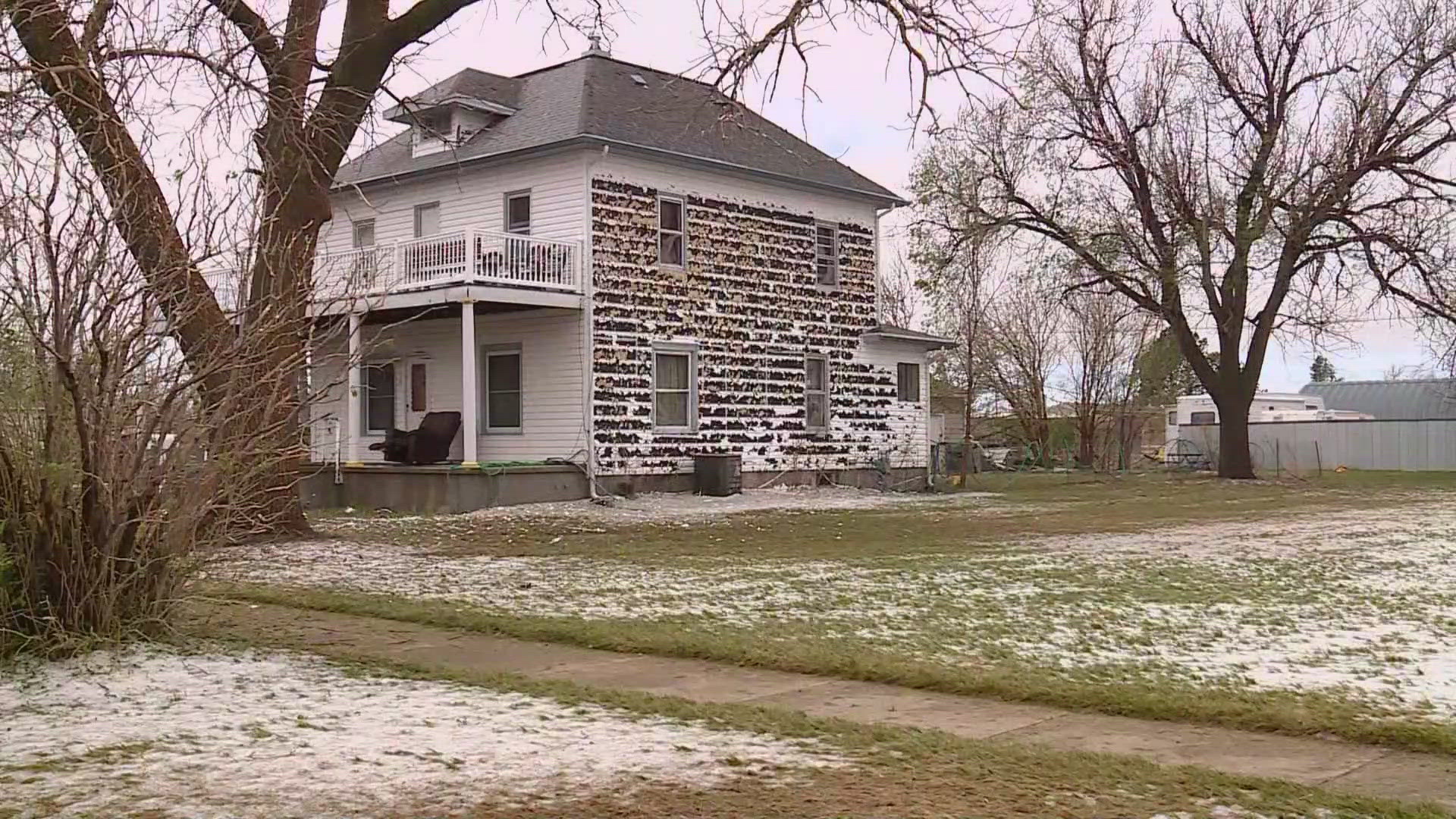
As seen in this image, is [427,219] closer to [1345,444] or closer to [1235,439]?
[1235,439]

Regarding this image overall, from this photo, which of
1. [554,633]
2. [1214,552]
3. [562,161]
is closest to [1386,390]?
[562,161]

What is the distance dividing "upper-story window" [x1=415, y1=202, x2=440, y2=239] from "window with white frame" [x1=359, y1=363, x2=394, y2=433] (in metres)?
2.63

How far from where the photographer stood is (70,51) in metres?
9.66

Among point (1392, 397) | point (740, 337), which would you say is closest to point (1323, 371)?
point (1392, 397)

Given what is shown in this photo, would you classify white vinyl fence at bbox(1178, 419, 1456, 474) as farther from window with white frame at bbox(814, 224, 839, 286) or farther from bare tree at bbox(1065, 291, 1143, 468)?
window with white frame at bbox(814, 224, 839, 286)

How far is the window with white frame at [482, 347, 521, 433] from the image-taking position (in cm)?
2334

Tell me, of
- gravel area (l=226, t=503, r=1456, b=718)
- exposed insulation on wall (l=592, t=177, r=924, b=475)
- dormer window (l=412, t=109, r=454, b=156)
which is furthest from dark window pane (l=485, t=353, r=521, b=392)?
gravel area (l=226, t=503, r=1456, b=718)

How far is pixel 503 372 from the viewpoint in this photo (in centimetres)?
2359

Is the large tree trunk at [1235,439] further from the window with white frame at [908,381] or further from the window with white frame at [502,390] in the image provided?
the window with white frame at [502,390]

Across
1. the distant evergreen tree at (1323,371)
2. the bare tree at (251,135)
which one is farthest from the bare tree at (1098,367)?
the distant evergreen tree at (1323,371)

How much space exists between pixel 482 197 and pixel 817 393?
7.17m

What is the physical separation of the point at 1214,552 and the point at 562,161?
12.8 metres

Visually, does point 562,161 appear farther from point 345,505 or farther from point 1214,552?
point 1214,552

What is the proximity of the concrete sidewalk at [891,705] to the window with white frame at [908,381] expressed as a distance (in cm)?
1949
